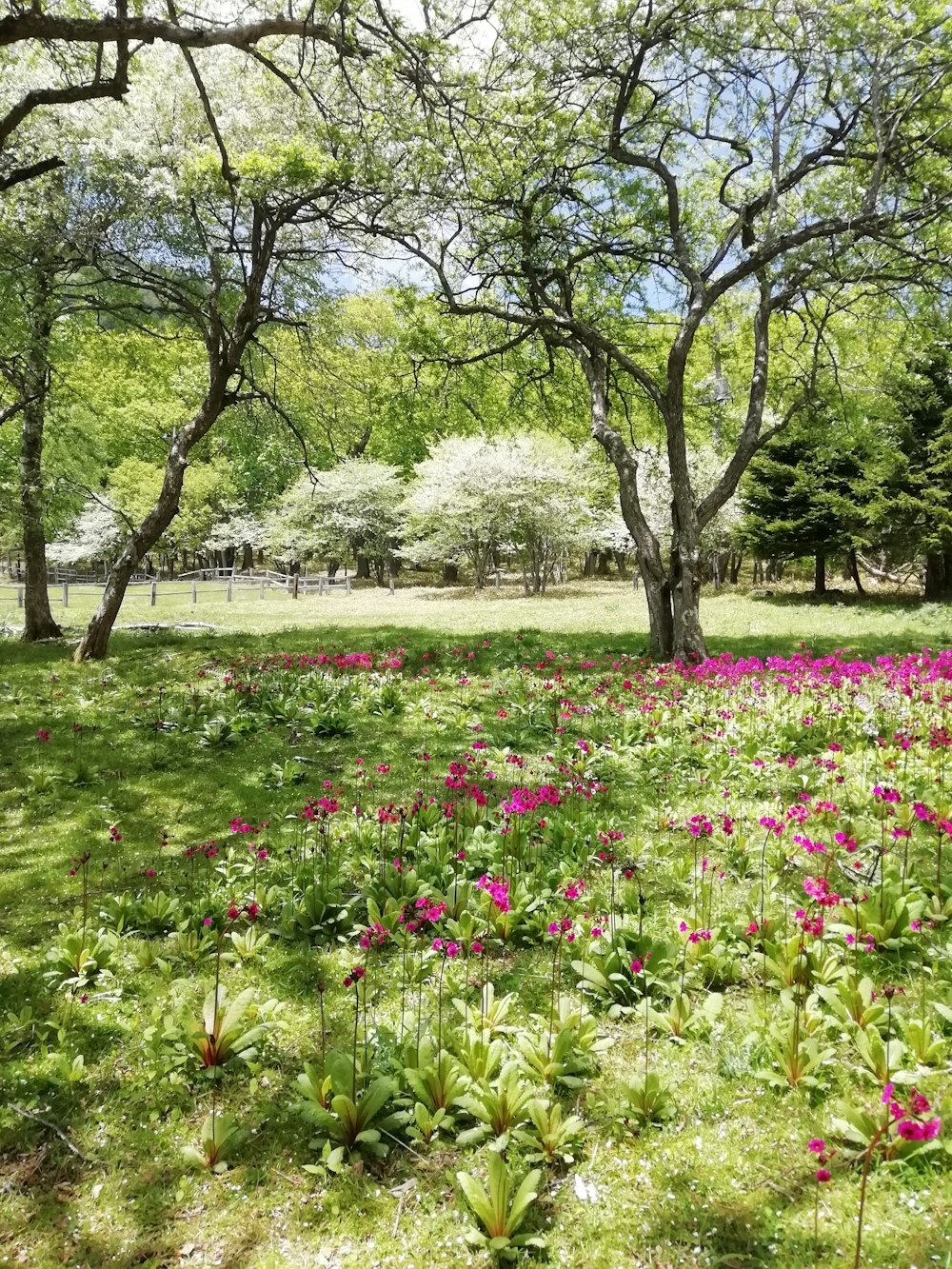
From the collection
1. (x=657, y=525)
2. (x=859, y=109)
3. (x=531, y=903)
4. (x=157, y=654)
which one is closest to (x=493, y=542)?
(x=657, y=525)

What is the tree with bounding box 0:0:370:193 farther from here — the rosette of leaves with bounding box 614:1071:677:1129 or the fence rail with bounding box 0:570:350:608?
the fence rail with bounding box 0:570:350:608

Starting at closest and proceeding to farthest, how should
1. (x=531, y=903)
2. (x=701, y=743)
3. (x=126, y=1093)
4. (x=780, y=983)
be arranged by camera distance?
(x=126, y=1093) → (x=780, y=983) → (x=531, y=903) → (x=701, y=743)

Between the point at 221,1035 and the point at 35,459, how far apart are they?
14.1 m

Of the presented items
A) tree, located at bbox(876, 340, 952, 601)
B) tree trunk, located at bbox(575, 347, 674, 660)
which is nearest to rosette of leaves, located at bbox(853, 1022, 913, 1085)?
tree trunk, located at bbox(575, 347, 674, 660)

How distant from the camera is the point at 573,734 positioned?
8094mm

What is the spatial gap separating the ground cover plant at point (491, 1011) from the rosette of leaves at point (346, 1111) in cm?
2

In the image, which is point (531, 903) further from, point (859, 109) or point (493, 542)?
point (493, 542)

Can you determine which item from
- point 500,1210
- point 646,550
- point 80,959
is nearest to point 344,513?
point 646,550

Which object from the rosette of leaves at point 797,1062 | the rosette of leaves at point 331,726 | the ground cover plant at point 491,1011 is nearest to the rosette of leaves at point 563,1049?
the ground cover plant at point 491,1011

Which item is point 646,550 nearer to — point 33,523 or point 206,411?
point 206,411

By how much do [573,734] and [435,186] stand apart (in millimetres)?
7921

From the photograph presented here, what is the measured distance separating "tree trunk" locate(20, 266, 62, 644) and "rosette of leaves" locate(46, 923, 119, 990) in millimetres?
8900

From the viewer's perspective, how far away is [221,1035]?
3318mm

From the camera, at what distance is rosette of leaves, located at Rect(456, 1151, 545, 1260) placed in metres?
2.37
